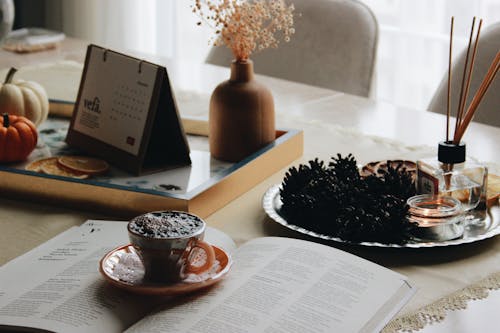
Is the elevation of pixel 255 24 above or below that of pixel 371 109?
above

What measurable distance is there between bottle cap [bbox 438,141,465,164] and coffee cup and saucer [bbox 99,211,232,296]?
0.35m

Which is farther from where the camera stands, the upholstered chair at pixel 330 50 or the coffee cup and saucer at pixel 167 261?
the upholstered chair at pixel 330 50

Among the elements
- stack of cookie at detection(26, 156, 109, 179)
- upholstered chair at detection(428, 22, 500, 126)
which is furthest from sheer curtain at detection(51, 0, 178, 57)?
stack of cookie at detection(26, 156, 109, 179)

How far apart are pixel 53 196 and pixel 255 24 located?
16.3 inches

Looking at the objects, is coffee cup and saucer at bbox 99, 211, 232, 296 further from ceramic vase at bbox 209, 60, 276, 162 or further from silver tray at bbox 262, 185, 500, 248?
ceramic vase at bbox 209, 60, 276, 162

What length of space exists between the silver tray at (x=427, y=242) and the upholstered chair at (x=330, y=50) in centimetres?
91

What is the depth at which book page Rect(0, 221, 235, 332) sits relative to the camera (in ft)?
2.73

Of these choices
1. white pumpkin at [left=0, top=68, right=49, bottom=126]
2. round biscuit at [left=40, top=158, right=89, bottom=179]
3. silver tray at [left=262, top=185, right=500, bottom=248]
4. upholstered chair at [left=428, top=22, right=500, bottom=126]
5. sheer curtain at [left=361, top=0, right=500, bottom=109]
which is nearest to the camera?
silver tray at [left=262, top=185, right=500, bottom=248]

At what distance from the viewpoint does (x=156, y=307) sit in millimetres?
869

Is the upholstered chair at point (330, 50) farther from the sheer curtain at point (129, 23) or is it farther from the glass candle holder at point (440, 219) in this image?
the sheer curtain at point (129, 23)

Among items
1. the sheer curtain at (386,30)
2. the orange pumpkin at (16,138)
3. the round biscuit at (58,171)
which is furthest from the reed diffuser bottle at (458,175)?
the sheer curtain at (386,30)

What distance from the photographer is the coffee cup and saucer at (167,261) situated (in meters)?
0.88

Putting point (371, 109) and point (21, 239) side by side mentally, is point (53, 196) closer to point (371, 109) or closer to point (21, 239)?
point (21, 239)

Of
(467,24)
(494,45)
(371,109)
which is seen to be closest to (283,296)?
(371,109)
